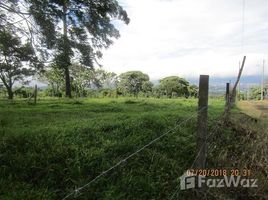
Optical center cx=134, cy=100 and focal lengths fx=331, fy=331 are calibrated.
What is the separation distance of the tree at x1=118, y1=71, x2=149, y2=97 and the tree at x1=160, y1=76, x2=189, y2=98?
3.22m

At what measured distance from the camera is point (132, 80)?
160 feet

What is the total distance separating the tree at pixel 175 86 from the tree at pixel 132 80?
10.6ft

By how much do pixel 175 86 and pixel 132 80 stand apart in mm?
6428

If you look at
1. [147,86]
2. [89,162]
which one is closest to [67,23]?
[89,162]

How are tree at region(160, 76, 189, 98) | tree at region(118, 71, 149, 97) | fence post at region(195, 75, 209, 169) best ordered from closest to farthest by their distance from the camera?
fence post at region(195, 75, 209, 169) < tree at region(160, 76, 189, 98) < tree at region(118, 71, 149, 97)

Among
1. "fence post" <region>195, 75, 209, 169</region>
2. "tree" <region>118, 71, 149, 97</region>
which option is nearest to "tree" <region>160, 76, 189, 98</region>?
"tree" <region>118, 71, 149, 97</region>

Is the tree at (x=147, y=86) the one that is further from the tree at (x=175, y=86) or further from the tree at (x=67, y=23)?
the tree at (x=67, y=23)

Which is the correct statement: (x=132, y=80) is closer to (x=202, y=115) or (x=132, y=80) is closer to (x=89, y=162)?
(x=89, y=162)

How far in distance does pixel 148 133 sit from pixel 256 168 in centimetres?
222

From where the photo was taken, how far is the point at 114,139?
20.4ft

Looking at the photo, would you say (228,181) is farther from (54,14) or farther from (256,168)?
(54,14)

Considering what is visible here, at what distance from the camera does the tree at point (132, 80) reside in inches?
1882

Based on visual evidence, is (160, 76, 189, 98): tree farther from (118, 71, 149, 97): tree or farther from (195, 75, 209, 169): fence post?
(195, 75, 209, 169): fence post

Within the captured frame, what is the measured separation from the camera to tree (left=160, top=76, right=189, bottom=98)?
46844 mm
